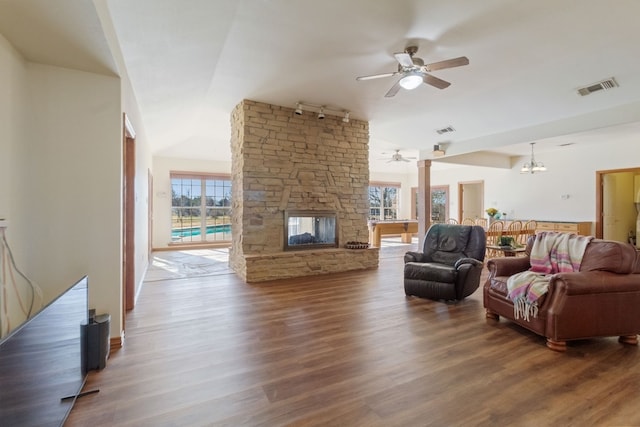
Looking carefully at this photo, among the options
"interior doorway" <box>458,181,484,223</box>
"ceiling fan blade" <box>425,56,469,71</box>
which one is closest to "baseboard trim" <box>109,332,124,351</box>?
"ceiling fan blade" <box>425,56,469,71</box>

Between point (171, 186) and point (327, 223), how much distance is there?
5.14m

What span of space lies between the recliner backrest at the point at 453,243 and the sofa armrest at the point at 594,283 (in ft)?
4.75

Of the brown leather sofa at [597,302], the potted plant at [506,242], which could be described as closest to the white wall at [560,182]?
the potted plant at [506,242]

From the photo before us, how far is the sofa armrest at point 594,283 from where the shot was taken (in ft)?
8.44

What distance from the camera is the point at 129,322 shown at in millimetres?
3154

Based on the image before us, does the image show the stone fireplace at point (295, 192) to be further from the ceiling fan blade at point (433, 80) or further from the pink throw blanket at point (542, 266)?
the pink throw blanket at point (542, 266)

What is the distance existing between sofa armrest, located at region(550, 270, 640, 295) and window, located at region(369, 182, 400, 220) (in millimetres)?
9278

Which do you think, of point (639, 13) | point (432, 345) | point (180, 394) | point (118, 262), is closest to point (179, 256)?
point (118, 262)

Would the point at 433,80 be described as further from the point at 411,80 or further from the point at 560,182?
the point at 560,182

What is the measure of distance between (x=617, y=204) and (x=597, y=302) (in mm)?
7452

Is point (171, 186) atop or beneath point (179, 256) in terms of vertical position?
atop

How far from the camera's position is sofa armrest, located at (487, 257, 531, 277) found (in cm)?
334

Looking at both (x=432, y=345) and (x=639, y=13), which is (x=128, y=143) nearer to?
(x=432, y=345)

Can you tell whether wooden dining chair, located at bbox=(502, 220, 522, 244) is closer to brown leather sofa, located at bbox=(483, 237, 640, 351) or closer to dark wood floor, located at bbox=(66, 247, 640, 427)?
dark wood floor, located at bbox=(66, 247, 640, 427)
